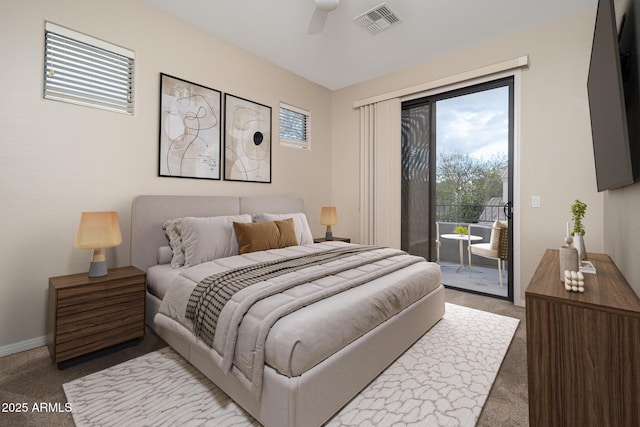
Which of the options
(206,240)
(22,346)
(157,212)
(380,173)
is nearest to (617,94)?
(206,240)

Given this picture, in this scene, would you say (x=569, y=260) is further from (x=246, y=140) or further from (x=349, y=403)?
(x=246, y=140)

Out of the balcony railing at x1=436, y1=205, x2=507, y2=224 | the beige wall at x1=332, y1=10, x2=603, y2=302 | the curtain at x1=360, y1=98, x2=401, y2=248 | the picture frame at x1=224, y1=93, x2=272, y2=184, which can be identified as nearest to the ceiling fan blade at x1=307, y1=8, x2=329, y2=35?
the picture frame at x1=224, y1=93, x2=272, y2=184

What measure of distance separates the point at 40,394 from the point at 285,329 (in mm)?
1565

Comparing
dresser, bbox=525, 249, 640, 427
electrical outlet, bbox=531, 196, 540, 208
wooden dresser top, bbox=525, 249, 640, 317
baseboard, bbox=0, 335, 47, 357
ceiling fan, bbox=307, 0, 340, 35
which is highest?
ceiling fan, bbox=307, 0, 340, 35

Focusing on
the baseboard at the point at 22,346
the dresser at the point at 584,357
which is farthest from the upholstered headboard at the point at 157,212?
the dresser at the point at 584,357

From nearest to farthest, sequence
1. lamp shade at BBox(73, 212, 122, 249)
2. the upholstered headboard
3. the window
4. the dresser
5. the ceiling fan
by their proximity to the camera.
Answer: the dresser → lamp shade at BBox(73, 212, 122, 249) → the window → the ceiling fan → the upholstered headboard

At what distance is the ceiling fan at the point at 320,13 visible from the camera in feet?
8.01

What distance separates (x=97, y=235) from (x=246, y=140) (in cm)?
195

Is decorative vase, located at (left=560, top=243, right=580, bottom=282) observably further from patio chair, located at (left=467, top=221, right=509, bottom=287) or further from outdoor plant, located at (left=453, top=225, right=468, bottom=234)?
outdoor plant, located at (left=453, top=225, right=468, bottom=234)

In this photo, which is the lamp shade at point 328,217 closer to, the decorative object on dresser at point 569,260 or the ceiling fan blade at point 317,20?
the ceiling fan blade at point 317,20

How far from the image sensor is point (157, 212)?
8.93ft

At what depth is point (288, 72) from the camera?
4.12 metres

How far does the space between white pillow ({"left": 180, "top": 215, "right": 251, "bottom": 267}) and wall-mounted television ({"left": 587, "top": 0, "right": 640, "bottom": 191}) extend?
2.68 metres

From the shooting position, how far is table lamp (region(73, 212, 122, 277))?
2.07m
